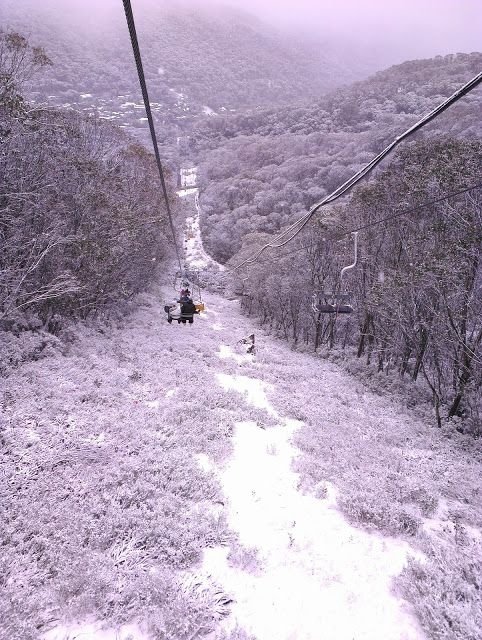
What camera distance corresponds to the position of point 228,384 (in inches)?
582

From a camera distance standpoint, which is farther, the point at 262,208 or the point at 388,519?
the point at 262,208

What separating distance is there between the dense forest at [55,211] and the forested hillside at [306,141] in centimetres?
4622

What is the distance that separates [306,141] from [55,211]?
105208 millimetres

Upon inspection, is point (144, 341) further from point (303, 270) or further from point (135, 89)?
point (135, 89)

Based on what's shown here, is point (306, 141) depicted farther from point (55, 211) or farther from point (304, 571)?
point (304, 571)

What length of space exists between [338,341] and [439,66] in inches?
5363

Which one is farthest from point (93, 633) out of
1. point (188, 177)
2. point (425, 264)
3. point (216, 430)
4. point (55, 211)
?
point (188, 177)

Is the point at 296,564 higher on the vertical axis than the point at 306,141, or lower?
lower

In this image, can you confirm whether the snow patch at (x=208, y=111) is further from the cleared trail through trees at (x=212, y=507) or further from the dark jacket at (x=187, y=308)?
the cleared trail through trees at (x=212, y=507)

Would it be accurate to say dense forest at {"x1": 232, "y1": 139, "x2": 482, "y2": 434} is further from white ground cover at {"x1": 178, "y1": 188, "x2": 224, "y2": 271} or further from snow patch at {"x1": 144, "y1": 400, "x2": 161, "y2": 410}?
white ground cover at {"x1": 178, "y1": 188, "x2": 224, "y2": 271}

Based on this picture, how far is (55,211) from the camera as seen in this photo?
Answer: 15359 mm

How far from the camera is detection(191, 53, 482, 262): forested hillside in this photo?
7269cm

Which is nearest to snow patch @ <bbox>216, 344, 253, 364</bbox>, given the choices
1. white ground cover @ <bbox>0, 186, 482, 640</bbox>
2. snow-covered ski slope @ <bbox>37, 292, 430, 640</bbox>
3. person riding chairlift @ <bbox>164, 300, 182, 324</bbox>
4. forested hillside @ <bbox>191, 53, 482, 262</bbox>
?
snow-covered ski slope @ <bbox>37, 292, 430, 640</bbox>

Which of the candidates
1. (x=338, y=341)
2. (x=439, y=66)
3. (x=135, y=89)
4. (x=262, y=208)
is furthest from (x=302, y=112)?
(x=338, y=341)
